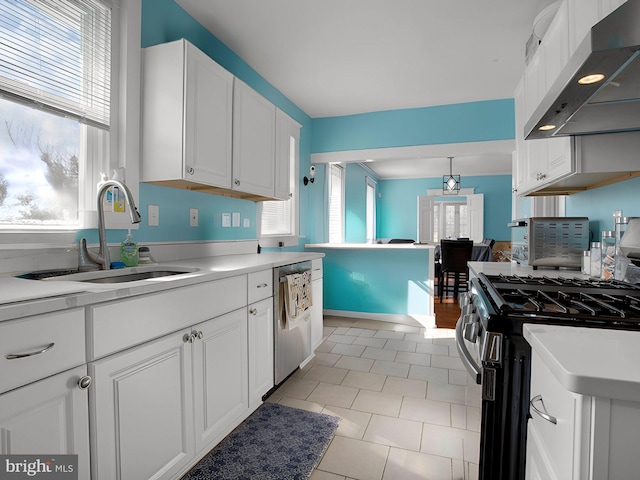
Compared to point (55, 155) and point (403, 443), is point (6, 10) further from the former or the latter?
point (403, 443)

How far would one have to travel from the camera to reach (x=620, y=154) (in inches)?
63.7

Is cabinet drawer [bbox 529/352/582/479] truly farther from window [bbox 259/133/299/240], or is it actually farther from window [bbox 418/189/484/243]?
window [bbox 418/189/484/243]

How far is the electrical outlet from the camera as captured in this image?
200 centimetres

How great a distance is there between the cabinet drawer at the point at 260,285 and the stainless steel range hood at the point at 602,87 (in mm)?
1500

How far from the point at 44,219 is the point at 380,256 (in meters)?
3.38

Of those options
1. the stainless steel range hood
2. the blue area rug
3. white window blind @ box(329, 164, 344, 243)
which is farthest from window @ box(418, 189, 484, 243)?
the blue area rug

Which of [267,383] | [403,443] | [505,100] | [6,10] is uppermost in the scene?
[505,100]

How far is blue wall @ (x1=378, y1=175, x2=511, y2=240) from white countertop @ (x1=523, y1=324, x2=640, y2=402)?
7901 millimetres

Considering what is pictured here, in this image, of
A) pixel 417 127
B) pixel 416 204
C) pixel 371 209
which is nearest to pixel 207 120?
pixel 417 127

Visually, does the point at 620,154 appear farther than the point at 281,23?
No

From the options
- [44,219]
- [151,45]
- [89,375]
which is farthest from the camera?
[151,45]

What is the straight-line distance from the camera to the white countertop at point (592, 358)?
1.70ft

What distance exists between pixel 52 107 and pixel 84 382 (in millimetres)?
1214

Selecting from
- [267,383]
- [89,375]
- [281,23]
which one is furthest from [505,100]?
[89,375]
